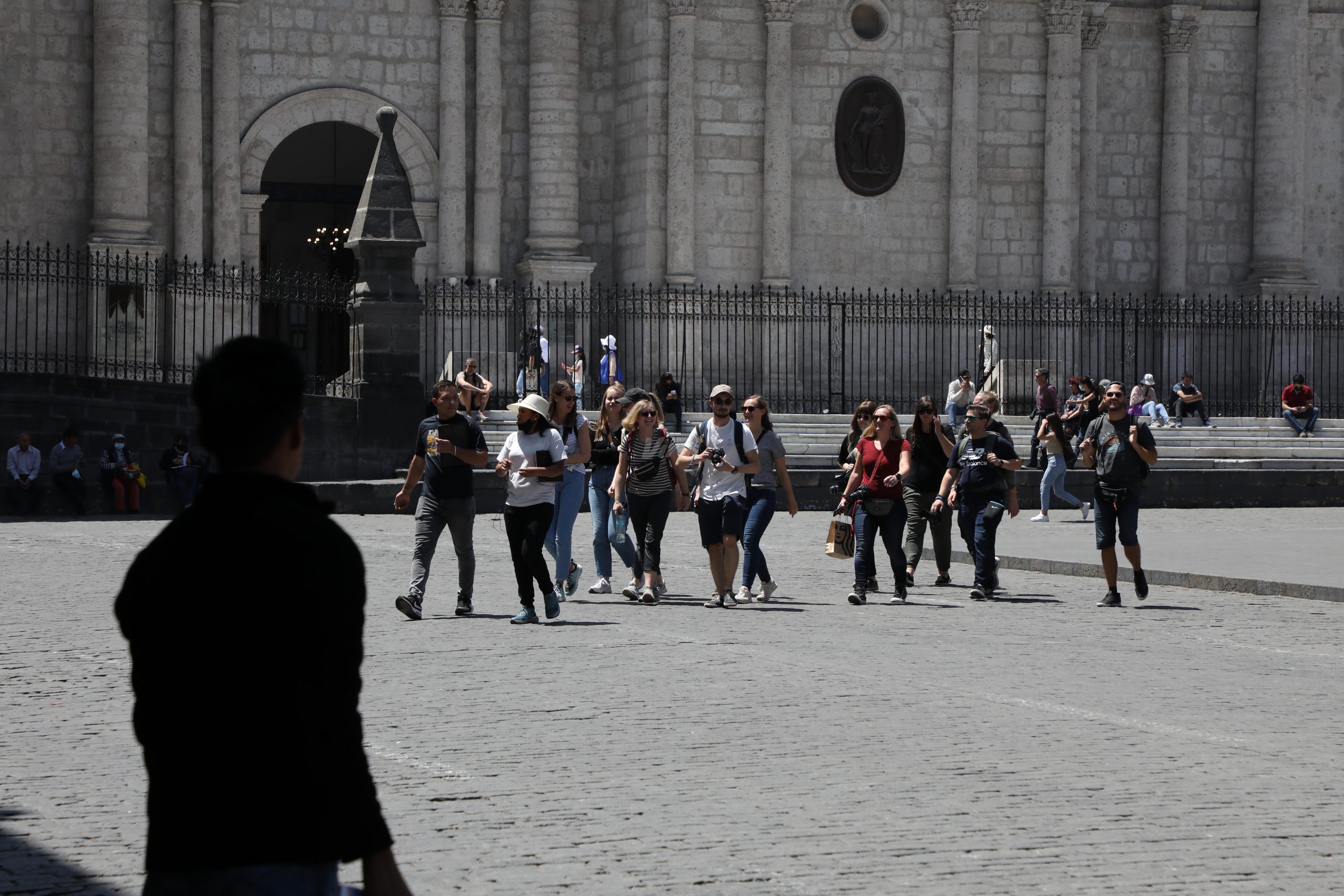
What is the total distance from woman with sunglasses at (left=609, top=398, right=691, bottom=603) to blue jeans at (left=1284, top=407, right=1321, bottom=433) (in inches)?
773

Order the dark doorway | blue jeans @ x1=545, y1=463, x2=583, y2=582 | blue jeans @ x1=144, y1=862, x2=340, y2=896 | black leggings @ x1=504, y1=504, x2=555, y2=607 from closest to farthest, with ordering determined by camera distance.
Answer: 1. blue jeans @ x1=144, y1=862, x2=340, y2=896
2. black leggings @ x1=504, y1=504, x2=555, y2=607
3. blue jeans @ x1=545, y1=463, x2=583, y2=582
4. the dark doorway

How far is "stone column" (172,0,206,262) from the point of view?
3125 cm

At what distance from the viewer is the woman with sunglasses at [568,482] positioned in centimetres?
1389

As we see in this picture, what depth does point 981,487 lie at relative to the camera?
1478 centimetres

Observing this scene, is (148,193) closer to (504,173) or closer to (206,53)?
(206,53)

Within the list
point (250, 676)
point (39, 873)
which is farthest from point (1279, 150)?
point (250, 676)

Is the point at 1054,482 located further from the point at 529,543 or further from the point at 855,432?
the point at 529,543

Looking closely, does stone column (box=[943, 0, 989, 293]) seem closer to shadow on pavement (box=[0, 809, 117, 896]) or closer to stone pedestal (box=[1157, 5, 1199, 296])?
stone pedestal (box=[1157, 5, 1199, 296])

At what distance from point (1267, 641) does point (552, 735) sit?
5972 millimetres

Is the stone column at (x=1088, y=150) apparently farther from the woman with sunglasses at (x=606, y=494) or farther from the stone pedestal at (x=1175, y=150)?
the woman with sunglasses at (x=606, y=494)

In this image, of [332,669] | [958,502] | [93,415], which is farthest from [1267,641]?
[93,415]

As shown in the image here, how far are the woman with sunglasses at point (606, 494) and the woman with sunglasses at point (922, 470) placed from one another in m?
2.32

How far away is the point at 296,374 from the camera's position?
3188mm

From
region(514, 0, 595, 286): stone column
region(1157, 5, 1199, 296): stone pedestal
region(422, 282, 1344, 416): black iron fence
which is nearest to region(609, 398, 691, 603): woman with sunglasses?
region(422, 282, 1344, 416): black iron fence
